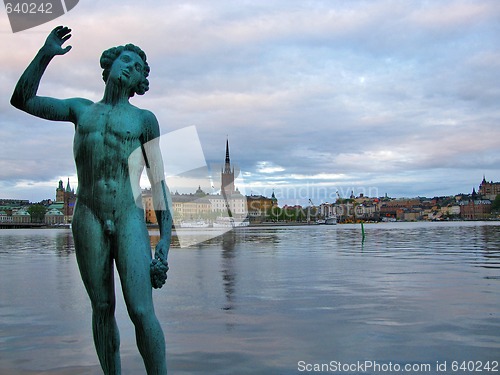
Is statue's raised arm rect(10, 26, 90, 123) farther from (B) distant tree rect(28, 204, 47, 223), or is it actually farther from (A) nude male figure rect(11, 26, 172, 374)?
(B) distant tree rect(28, 204, 47, 223)

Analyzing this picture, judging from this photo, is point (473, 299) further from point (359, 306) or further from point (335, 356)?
point (335, 356)

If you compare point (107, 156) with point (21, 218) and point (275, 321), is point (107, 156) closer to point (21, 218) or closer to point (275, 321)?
point (275, 321)

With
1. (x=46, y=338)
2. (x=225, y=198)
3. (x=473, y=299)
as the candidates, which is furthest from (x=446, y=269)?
(x=225, y=198)

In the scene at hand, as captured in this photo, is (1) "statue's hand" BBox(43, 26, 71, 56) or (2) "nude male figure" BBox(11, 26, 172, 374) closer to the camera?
(2) "nude male figure" BBox(11, 26, 172, 374)

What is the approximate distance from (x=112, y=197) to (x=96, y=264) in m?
0.39

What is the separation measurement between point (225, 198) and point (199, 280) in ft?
600

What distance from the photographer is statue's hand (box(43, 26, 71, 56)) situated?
3.37 metres

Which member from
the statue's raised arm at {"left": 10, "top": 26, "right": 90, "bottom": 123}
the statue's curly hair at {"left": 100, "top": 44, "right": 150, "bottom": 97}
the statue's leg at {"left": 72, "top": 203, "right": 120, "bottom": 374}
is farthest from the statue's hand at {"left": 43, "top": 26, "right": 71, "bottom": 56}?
the statue's leg at {"left": 72, "top": 203, "right": 120, "bottom": 374}

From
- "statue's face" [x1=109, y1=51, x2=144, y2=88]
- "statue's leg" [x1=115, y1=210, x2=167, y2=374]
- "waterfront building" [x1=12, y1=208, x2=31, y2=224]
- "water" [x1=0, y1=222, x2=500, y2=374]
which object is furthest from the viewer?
"waterfront building" [x1=12, y1=208, x2=31, y2=224]

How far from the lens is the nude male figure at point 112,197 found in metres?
3.19

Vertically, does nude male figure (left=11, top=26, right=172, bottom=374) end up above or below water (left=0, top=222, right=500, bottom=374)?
above

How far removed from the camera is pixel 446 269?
1496 centimetres

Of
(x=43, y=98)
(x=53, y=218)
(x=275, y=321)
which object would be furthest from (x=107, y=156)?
(x=53, y=218)

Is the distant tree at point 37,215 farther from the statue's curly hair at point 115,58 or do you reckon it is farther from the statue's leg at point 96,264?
the statue's leg at point 96,264
